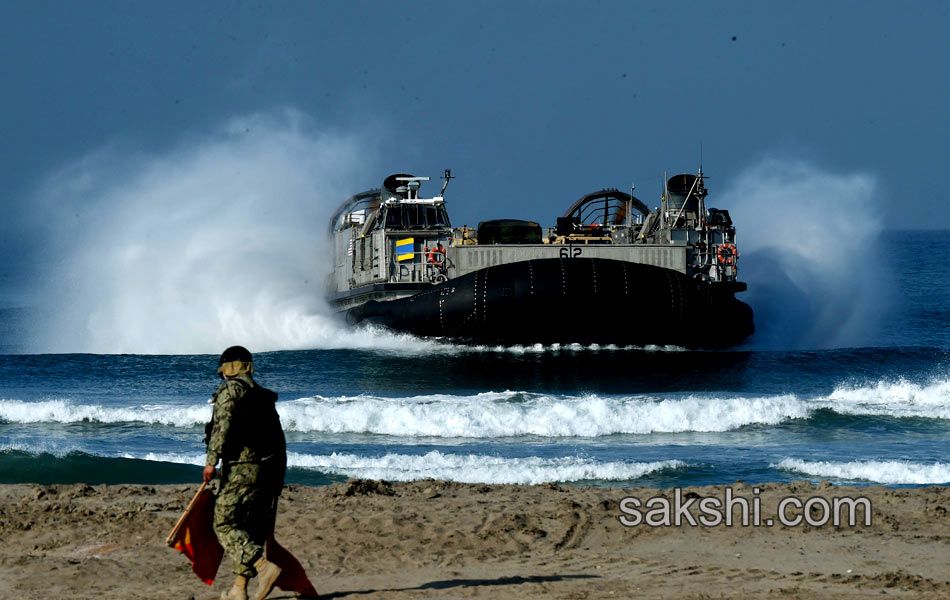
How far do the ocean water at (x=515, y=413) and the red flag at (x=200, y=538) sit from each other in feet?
12.9

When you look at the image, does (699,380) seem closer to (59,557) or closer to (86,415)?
(86,415)

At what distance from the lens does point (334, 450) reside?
10.8 m

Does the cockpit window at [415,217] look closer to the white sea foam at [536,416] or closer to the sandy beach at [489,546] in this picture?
the white sea foam at [536,416]

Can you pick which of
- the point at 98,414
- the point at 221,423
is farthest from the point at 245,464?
the point at 98,414

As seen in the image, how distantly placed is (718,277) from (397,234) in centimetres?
568

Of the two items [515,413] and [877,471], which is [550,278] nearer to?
[515,413]

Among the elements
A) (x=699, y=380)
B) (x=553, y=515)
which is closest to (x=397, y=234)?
(x=699, y=380)

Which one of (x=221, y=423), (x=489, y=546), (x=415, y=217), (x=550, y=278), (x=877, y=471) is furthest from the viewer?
(x=415, y=217)

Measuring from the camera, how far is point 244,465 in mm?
4852

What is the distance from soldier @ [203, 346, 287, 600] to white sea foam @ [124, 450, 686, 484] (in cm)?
390

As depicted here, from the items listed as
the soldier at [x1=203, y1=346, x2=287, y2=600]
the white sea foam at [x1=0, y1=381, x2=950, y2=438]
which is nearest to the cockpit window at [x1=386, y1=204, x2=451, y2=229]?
the white sea foam at [x1=0, y1=381, x2=950, y2=438]

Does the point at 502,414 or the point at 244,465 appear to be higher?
the point at 502,414

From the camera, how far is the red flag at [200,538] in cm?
490

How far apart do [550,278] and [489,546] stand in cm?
1302
